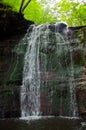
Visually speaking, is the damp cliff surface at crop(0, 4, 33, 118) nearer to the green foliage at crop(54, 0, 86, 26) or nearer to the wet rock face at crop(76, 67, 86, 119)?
the wet rock face at crop(76, 67, 86, 119)

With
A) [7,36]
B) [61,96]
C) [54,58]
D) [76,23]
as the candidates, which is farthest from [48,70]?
[76,23]

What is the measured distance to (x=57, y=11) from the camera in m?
36.8

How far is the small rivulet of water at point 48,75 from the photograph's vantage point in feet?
53.1

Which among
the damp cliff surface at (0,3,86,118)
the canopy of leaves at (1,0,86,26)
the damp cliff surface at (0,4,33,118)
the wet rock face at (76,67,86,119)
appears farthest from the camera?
the canopy of leaves at (1,0,86,26)

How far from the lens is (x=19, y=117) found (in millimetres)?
16031

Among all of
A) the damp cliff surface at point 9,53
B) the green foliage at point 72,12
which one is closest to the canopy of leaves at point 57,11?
the green foliage at point 72,12

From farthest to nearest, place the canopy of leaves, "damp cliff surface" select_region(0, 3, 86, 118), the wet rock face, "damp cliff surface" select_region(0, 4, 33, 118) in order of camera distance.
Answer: the canopy of leaves, "damp cliff surface" select_region(0, 4, 33, 118), "damp cliff surface" select_region(0, 3, 86, 118), the wet rock face

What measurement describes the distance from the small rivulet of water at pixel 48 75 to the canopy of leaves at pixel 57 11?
635cm

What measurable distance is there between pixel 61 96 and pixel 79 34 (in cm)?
495

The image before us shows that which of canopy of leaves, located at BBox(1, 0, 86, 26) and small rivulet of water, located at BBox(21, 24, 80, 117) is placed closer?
small rivulet of water, located at BBox(21, 24, 80, 117)

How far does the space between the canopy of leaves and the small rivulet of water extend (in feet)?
20.8

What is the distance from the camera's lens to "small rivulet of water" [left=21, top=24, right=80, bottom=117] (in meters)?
16.2

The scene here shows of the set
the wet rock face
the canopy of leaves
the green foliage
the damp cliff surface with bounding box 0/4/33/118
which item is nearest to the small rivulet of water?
the wet rock face

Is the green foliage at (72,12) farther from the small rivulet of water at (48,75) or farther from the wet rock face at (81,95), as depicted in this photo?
the wet rock face at (81,95)
